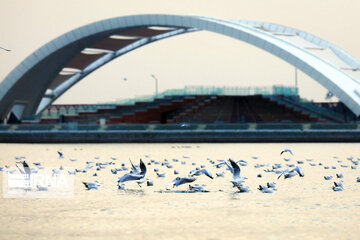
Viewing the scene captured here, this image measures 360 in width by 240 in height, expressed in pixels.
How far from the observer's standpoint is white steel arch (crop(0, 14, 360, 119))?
53281 millimetres

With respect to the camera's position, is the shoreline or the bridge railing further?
the bridge railing

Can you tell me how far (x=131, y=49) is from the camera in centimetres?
8038

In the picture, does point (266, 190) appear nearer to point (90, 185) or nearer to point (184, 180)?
point (184, 180)

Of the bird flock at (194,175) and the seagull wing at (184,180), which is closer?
the seagull wing at (184,180)

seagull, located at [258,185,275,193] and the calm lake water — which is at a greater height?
seagull, located at [258,185,275,193]

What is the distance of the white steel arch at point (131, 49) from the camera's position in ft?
175

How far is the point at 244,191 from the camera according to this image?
51.1ft

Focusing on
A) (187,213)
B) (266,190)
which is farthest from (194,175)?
(187,213)

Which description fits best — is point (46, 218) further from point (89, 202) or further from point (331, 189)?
point (331, 189)

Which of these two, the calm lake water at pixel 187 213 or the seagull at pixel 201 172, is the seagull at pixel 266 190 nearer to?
the calm lake water at pixel 187 213

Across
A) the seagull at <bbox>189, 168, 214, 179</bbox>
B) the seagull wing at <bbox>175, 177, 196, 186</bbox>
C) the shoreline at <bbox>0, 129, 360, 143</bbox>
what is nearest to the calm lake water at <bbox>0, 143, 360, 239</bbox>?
the seagull wing at <bbox>175, 177, 196, 186</bbox>

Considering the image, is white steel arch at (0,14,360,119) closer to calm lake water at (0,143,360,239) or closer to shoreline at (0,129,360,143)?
shoreline at (0,129,360,143)

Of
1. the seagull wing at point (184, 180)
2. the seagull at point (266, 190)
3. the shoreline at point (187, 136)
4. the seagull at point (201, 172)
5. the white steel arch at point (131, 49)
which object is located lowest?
the shoreline at point (187, 136)

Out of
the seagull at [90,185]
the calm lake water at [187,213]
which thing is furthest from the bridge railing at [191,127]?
the calm lake water at [187,213]
